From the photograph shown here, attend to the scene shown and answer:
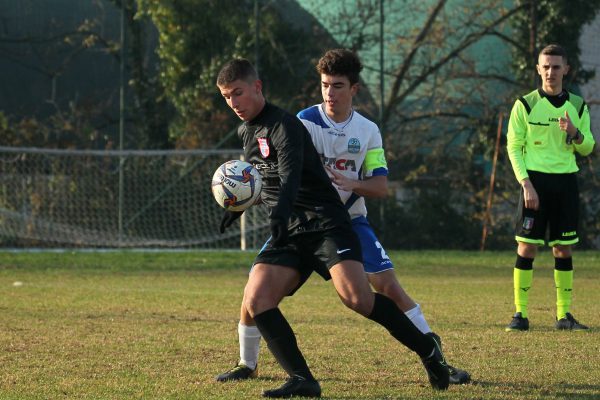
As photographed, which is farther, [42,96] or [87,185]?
[42,96]

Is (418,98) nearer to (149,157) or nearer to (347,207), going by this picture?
(149,157)

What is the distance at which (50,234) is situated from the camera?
20281mm

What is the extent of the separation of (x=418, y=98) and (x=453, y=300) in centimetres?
1085

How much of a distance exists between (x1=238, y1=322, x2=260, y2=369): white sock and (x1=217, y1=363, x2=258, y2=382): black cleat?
0.09 feet

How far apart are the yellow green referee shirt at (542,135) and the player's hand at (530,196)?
67 mm

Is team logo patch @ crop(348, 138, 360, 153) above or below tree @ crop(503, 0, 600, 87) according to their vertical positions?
below

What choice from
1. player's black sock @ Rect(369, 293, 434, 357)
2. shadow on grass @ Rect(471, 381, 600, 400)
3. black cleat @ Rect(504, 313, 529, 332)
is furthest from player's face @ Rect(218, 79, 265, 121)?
black cleat @ Rect(504, 313, 529, 332)

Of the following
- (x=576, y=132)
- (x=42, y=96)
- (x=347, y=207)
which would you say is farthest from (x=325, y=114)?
(x=42, y=96)

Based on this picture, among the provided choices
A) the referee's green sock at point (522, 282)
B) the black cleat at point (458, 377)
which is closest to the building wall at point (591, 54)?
the referee's green sock at point (522, 282)

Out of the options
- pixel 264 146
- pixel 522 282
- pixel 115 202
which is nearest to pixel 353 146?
pixel 264 146

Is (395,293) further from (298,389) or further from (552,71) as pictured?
(552,71)

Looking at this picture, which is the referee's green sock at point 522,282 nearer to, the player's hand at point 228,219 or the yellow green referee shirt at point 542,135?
the yellow green referee shirt at point 542,135

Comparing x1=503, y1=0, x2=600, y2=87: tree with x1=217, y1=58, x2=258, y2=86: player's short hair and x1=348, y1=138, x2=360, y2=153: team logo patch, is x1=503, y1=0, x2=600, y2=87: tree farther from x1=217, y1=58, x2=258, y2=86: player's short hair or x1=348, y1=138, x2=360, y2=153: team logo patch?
x1=217, y1=58, x2=258, y2=86: player's short hair

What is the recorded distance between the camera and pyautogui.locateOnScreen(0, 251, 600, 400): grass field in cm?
601
